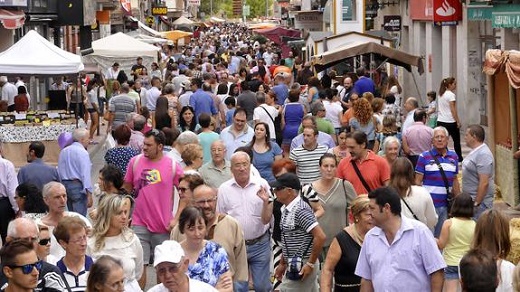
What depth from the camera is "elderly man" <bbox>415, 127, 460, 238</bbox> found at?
12312 millimetres

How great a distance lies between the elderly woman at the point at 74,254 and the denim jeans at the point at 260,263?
2598mm

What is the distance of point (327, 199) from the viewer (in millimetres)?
10648

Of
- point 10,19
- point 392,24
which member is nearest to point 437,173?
point 10,19

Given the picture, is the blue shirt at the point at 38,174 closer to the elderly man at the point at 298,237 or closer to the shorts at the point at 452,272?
the elderly man at the point at 298,237

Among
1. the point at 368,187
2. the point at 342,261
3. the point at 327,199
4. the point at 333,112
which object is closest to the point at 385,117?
the point at 333,112

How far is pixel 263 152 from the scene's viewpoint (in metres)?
13.9

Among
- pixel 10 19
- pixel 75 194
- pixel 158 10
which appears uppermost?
pixel 158 10

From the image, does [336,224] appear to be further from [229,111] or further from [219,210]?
[229,111]

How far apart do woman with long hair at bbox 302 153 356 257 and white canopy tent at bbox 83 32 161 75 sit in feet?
89.1

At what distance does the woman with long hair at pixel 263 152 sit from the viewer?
45.4 feet

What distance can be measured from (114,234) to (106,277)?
7.41ft

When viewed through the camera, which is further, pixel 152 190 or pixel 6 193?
pixel 6 193

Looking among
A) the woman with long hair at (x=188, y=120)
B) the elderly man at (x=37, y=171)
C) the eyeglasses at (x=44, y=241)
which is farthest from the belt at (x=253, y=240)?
the woman with long hair at (x=188, y=120)

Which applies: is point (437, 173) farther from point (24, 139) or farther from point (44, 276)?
point (24, 139)
